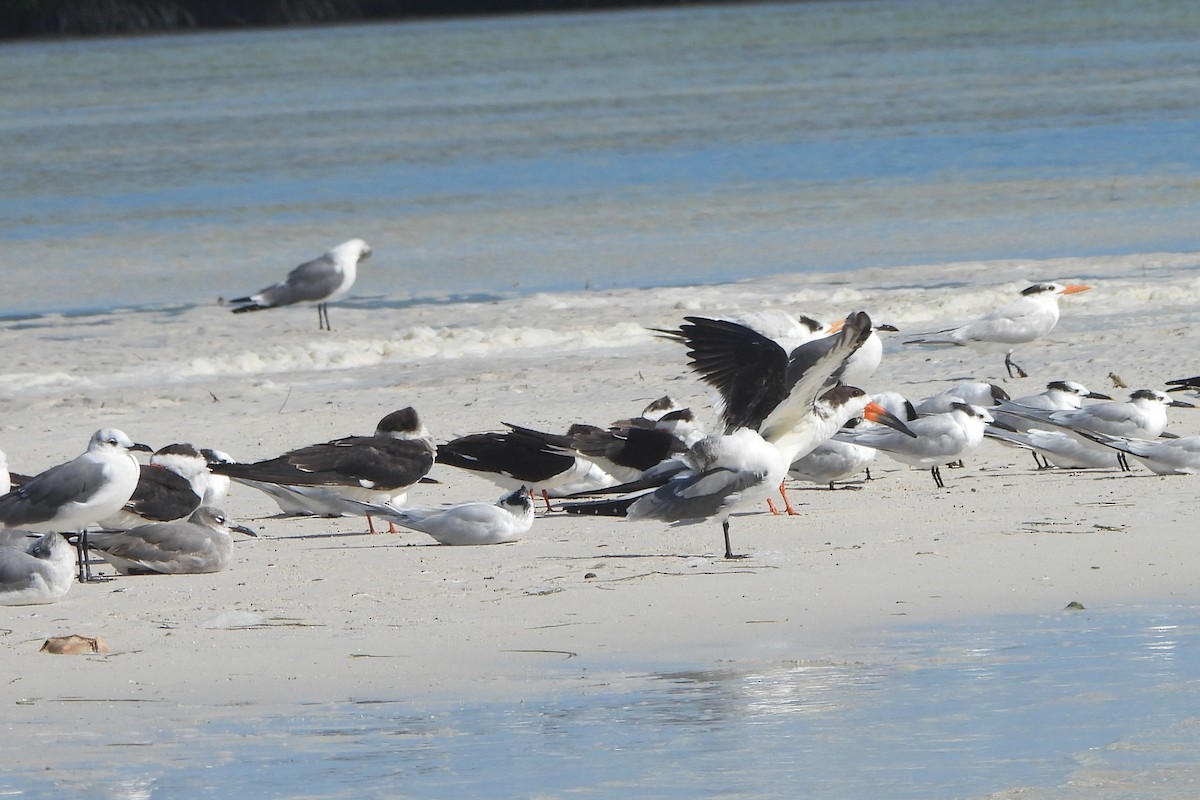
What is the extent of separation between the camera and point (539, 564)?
7.39m

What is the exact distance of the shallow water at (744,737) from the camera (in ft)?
15.3

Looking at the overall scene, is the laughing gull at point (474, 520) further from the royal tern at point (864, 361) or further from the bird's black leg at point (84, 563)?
the royal tern at point (864, 361)

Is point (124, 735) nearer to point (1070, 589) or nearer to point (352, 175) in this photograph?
point (1070, 589)

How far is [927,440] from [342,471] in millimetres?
2539

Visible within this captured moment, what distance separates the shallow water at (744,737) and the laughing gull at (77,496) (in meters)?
2.05

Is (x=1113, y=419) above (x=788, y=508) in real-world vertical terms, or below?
above

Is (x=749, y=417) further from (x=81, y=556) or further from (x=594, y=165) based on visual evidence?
(x=594, y=165)

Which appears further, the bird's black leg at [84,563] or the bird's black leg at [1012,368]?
the bird's black leg at [1012,368]

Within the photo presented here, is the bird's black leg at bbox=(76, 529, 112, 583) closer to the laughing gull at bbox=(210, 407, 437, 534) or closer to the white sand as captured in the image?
the white sand

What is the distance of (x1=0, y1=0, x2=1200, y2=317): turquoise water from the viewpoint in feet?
64.0

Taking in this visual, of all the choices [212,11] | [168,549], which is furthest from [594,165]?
[212,11]

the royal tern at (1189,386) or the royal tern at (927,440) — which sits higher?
the royal tern at (1189,386)

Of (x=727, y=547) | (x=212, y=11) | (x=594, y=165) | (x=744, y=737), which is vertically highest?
(x=212, y=11)

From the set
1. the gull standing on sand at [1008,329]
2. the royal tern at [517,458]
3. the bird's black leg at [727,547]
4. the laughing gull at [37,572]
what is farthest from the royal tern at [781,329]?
the laughing gull at [37,572]
